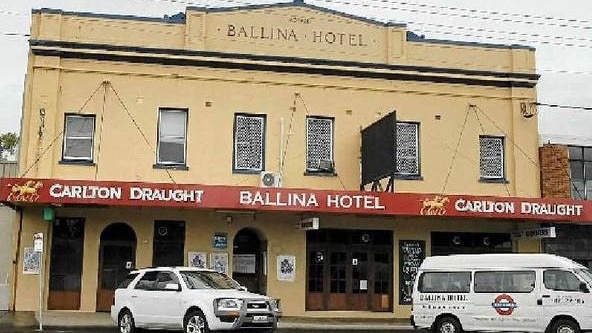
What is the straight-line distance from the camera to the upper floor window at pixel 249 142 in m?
26.2

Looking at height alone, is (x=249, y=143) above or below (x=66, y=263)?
above

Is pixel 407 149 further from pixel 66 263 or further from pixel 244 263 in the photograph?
pixel 66 263

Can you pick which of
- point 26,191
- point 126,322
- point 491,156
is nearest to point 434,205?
point 491,156

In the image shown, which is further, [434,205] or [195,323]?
[434,205]

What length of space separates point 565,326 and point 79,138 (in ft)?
51.0

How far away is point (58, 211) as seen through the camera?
25.0 metres

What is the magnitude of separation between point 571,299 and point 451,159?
402 inches

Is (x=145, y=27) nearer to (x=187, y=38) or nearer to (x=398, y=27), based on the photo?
(x=187, y=38)

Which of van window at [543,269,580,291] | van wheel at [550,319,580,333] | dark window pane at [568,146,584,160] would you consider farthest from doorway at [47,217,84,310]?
dark window pane at [568,146,584,160]

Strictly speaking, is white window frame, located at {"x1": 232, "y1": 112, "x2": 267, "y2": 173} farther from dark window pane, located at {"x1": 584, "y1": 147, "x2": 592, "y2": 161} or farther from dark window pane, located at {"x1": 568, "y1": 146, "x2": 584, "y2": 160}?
dark window pane, located at {"x1": 584, "y1": 147, "x2": 592, "y2": 161}

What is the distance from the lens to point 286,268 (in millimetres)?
25922

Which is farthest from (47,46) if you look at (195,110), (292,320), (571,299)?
(571,299)

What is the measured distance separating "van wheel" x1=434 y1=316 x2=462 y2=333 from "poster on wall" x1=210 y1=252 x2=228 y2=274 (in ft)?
27.6

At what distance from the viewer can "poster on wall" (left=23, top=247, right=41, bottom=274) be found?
24.3m
